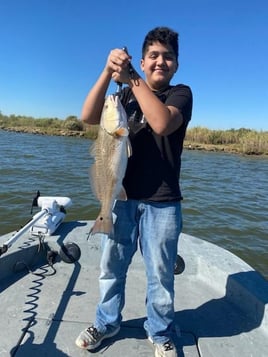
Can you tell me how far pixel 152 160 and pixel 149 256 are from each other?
0.73m

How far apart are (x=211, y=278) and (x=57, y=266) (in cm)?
180

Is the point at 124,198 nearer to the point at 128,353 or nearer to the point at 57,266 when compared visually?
the point at 128,353

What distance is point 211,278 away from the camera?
4.07 m

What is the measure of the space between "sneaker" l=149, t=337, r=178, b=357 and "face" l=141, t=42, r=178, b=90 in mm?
2021

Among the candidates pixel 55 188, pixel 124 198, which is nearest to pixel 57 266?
pixel 124 198

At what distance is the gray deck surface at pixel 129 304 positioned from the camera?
3.01 metres

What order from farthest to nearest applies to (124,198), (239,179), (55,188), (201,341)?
1. (239,179)
2. (55,188)
3. (201,341)
4. (124,198)

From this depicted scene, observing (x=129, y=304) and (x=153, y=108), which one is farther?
(x=129, y=304)

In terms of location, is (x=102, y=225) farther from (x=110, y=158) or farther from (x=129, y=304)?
(x=129, y=304)

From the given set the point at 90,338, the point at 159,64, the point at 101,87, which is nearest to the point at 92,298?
the point at 90,338

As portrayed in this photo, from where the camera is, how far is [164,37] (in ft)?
8.21

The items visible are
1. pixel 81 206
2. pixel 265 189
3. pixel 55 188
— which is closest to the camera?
pixel 81 206

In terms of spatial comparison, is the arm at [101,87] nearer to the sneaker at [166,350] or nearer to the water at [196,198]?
the sneaker at [166,350]

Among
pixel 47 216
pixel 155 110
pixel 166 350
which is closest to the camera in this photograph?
pixel 155 110
